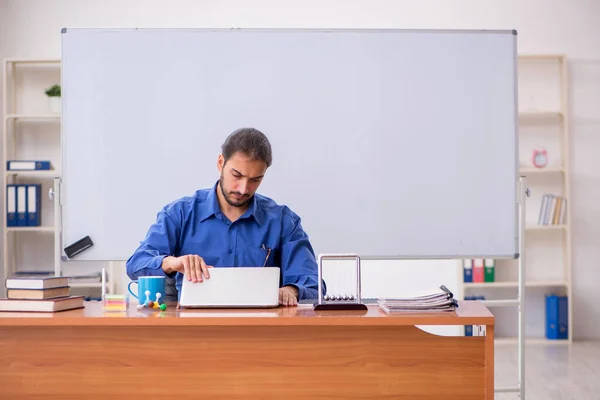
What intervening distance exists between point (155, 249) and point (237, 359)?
0.65m

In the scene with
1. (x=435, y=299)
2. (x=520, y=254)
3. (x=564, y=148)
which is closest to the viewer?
(x=435, y=299)

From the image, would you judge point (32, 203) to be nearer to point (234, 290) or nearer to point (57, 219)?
point (57, 219)

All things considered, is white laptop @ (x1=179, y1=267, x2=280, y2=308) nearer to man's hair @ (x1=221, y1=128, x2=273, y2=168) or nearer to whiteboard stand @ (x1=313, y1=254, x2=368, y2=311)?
whiteboard stand @ (x1=313, y1=254, x2=368, y2=311)

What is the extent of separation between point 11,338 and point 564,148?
4.52 metres

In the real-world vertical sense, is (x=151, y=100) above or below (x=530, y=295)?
above

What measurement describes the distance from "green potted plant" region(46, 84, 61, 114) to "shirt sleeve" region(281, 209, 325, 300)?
3281mm

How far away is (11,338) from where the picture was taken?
7.72 ft

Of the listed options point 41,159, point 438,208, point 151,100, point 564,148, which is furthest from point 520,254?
point 41,159

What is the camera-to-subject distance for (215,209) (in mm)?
2881

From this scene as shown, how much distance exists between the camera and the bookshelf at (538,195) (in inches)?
237

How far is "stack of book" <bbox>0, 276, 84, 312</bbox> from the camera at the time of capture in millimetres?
2420

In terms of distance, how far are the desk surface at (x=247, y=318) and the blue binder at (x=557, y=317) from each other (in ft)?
12.3

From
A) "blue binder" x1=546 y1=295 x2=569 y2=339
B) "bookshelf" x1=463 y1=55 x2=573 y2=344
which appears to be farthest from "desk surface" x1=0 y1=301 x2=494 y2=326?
"bookshelf" x1=463 y1=55 x2=573 y2=344

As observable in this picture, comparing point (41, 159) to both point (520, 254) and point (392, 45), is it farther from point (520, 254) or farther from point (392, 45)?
point (520, 254)
